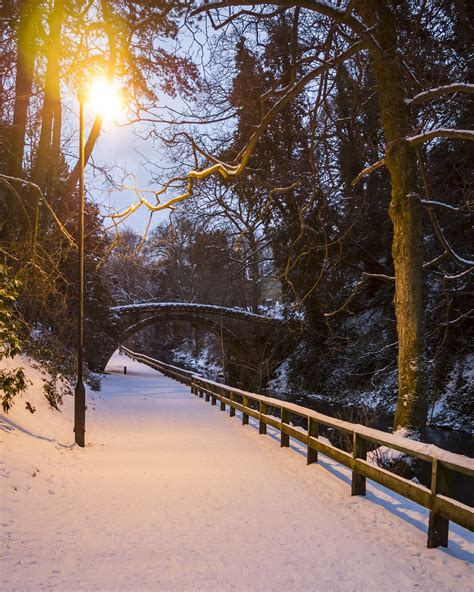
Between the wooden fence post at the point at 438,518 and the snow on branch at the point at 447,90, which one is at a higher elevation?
the snow on branch at the point at 447,90

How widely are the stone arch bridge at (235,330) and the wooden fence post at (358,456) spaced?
2247 centimetres

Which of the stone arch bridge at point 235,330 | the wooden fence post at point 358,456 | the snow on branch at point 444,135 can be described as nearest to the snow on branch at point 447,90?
the snow on branch at point 444,135

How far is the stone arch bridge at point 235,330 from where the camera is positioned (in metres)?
31.2

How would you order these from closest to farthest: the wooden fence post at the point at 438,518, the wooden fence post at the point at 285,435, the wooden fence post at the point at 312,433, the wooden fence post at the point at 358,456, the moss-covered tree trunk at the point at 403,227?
the wooden fence post at the point at 438,518
the wooden fence post at the point at 358,456
the wooden fence post at the point at 312,433
the moss-covered tree trunk at the point at 403,227
the wooden fence post at the point at 285,435

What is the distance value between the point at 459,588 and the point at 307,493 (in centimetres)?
268

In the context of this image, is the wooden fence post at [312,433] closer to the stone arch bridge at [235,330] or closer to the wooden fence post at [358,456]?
the wooden fence post at [358,456]

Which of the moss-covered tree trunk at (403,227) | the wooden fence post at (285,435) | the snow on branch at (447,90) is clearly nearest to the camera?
the snow on branch at (447,90)

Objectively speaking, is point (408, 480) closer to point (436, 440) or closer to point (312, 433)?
point (312, 433)

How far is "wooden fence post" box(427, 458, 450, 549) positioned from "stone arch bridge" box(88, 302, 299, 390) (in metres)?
24.1

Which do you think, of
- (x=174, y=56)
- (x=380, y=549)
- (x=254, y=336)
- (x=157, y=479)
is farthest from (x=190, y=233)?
(x=254, y=336)

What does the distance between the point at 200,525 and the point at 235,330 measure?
1249 inches

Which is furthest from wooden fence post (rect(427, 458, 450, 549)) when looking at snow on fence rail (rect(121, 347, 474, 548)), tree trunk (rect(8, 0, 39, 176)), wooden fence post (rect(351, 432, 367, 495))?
tree trunk (rect(8, 0, 39, 176))

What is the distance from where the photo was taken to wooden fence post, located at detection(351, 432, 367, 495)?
593 centimetres

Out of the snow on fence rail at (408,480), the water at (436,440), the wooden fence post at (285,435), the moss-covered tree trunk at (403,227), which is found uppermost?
the moss-covered tree trunk at (403,227)
